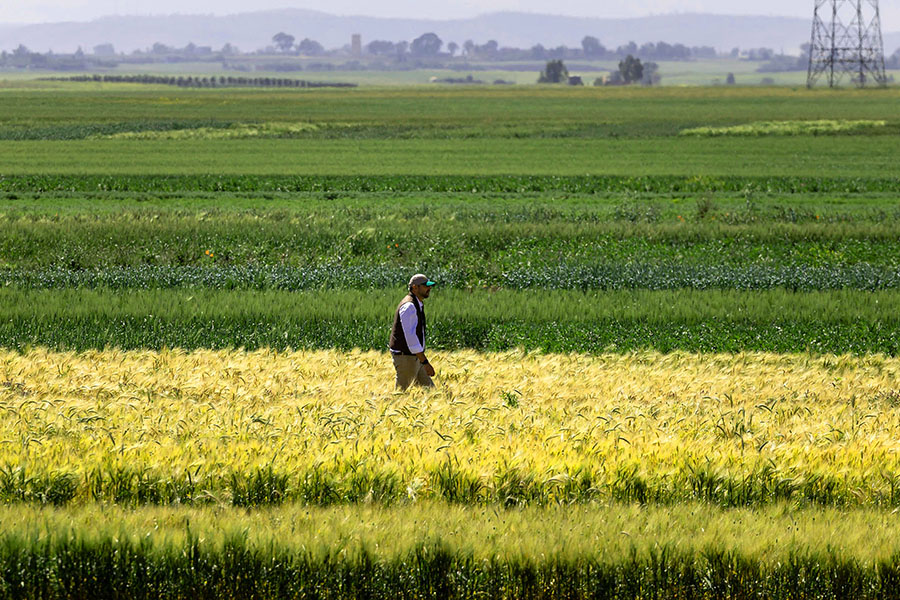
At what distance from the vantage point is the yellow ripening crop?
30.6 ft

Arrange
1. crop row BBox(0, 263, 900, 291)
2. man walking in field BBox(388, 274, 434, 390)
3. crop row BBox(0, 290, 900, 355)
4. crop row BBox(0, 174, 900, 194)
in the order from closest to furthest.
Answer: man walking in field BBox(388, 274, 434, 390) < crop row BBox(0, 290, 900, 355) < crop row BBox(0, 263, 900, 291) < crop row BBox(0, 174, 900, 194)

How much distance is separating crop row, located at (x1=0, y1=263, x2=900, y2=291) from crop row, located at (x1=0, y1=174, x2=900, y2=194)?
20.7 metres

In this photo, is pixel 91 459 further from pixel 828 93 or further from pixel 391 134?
pixel 828 93

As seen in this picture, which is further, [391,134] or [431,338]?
[391,134]

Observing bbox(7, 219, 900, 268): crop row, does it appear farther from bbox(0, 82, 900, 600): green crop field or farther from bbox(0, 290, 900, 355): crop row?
bbox(0, 290, 900, 355): crop row

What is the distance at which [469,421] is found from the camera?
11.1 meters

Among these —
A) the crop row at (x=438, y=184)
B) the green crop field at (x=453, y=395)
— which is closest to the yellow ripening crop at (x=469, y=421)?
the green crop field at (x=453, y=395)

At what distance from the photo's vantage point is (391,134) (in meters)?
78.8

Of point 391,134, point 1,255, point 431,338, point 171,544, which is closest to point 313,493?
point 171,544

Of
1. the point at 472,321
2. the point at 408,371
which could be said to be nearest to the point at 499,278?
the point at 472,321

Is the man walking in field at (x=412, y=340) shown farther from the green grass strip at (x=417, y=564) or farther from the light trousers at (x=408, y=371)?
the green grass strip at (x=417, y=564)

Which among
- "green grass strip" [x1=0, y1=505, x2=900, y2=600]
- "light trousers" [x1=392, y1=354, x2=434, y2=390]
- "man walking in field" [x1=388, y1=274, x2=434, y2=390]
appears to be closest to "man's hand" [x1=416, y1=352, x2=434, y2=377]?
"man walking in field" [x1=388, y1=274, x2=434, y2=390]

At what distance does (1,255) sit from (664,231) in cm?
1844

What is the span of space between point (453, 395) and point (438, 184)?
33971mm
